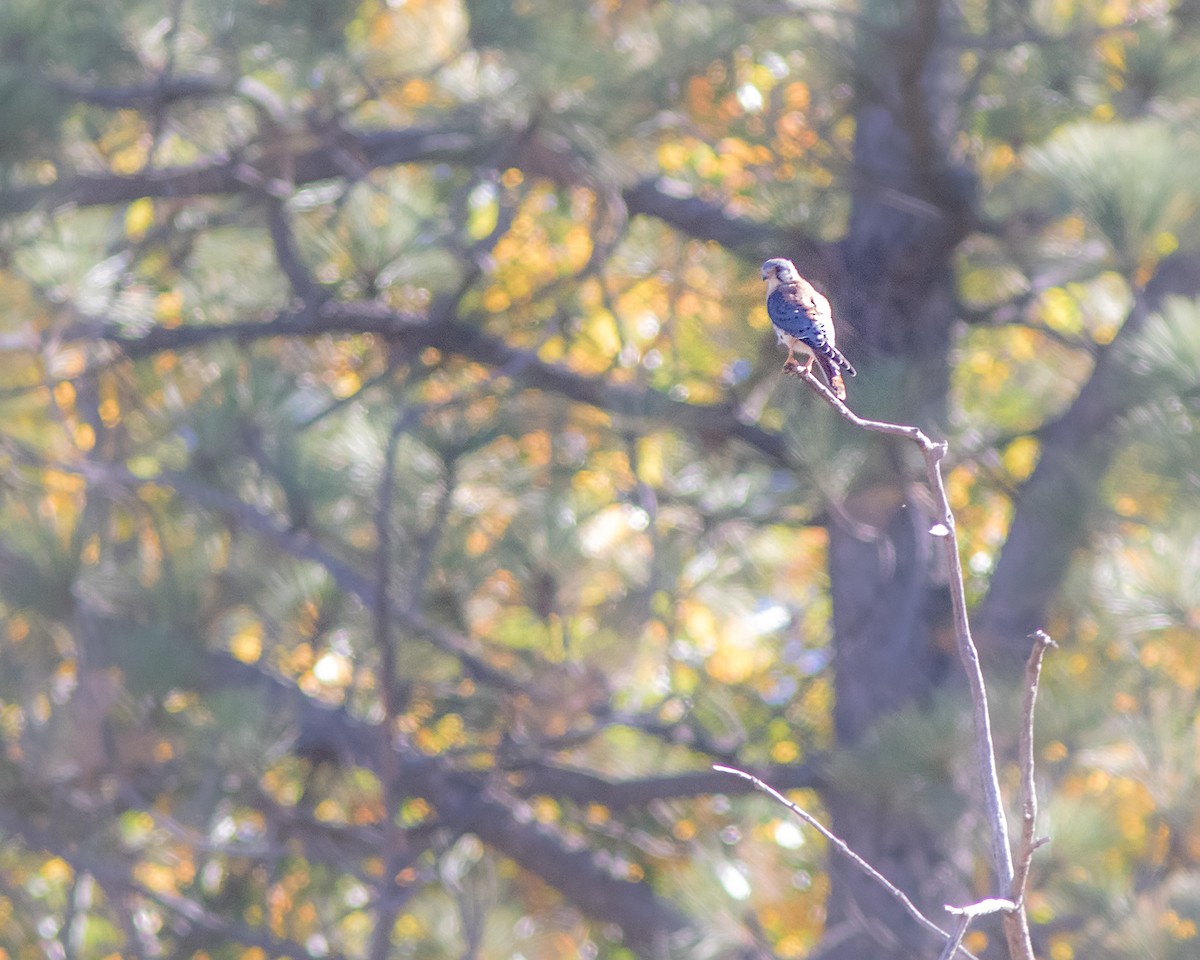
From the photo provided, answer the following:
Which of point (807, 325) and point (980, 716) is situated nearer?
point (980, 716)

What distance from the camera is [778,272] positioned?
2.33 meters

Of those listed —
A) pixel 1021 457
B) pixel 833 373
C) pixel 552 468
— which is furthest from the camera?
pixel 1021 457

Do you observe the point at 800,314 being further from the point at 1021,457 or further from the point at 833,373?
the point at 1021,457

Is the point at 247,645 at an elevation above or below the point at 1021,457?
below

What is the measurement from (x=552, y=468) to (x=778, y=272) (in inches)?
35.8

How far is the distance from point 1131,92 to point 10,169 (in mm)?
1970

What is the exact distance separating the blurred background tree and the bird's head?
14 centimetres

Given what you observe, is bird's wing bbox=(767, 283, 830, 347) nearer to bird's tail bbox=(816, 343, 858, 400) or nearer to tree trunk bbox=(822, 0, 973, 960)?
bird's tail bbox=(816, 343, 858, 400)

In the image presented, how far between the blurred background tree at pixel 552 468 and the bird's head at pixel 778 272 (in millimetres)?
137

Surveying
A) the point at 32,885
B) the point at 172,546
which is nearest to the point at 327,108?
the point at 172,546

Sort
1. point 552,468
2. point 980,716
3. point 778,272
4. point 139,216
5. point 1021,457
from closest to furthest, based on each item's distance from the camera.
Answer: point 980,716
point 778,272
point 552,468
point 139,216
point 1021,457

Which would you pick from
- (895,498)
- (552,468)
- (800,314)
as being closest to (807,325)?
(800,314)

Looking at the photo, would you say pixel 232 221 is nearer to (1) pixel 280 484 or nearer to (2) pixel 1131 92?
(1) pixel 280 484

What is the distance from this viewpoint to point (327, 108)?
119 inches
